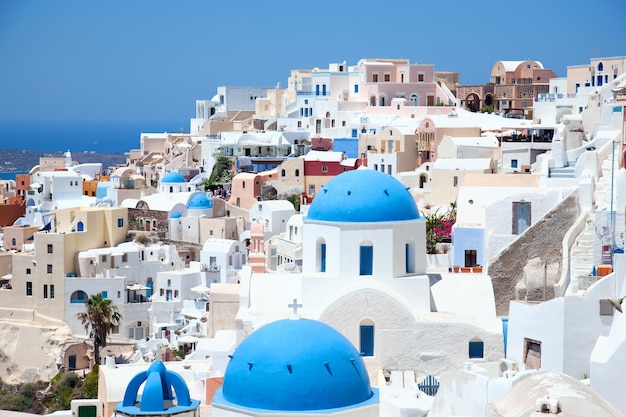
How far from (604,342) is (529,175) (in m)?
14.2

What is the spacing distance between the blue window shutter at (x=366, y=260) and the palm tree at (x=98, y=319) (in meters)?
19.4

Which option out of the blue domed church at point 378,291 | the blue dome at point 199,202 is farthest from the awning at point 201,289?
the blue domed church at point 378,291

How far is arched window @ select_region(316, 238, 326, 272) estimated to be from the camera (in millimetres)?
22828

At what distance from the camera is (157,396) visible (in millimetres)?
15844

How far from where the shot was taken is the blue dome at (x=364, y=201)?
22.3 meters

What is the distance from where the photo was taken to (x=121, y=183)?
55719mm

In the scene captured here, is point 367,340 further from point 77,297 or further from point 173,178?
point 173,178

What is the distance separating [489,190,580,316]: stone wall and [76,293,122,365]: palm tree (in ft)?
59.9

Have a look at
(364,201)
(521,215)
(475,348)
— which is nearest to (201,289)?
(521,215)

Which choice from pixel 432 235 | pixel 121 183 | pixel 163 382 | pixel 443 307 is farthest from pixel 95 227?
pixel 163 382

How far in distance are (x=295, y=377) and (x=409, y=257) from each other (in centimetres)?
823

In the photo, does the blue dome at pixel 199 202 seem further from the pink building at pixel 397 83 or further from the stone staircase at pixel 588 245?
the stone staircase at pixel 588 245

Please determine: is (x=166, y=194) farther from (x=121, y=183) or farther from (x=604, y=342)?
(x=604, y=342)

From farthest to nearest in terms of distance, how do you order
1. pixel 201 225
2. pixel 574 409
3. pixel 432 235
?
pixel 201 225, pixel 432 235, pixel 574 409
